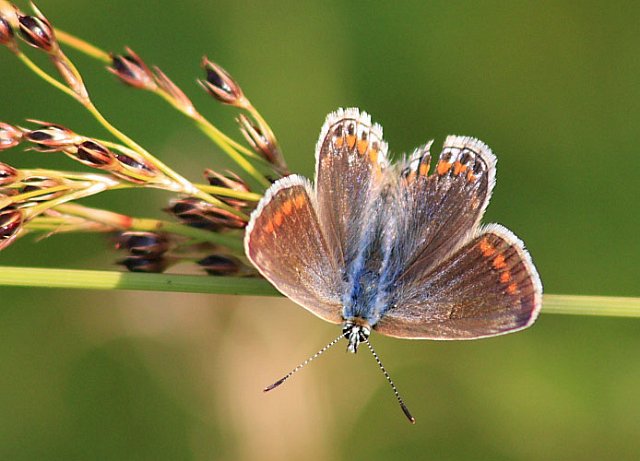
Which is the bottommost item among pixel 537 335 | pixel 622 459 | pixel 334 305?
pixel 622 459

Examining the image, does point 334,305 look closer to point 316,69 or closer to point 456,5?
point 316,69

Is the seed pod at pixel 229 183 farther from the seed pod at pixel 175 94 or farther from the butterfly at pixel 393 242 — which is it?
the seed pod at pixel 175 94

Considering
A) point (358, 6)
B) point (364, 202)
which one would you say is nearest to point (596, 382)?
point (364, 202)

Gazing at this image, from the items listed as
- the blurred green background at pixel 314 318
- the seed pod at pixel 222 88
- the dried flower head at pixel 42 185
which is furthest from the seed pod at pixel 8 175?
the blurred green background at pixel 314 318

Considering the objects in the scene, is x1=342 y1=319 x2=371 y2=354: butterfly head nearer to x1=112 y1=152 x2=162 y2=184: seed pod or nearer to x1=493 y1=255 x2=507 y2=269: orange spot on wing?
x1=493 y1=255 x2=507 y2=269: orange spot on wing

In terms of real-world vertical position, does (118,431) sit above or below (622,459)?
above

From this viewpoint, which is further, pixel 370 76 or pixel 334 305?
pixel 370 76

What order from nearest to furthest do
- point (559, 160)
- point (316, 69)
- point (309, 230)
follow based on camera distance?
point (309, 230) → point (559, 160) → point (316, 69)

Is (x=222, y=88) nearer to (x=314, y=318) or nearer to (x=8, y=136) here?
(x=8, y=136)
